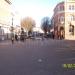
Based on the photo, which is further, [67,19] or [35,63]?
[67,19]

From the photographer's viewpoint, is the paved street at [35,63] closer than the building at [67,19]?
Yes

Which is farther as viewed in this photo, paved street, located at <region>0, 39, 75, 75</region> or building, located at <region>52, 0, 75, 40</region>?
building, located at <region>52, 0, 75, 40</region>

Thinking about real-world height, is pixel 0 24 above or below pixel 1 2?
A: below

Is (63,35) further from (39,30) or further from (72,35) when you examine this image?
(39,30)

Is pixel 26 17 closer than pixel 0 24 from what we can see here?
No

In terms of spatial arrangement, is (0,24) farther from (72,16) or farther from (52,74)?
(52,74)

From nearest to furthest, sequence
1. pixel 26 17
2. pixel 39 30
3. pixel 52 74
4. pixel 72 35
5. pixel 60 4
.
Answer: pixel 52 74, pixel 72 35, pixel 60 4, pixel 26 17, pixel 39 30

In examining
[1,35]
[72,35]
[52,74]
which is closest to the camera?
[52,74]

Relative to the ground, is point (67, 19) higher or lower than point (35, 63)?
higher

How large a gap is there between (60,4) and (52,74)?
9643 centimetres

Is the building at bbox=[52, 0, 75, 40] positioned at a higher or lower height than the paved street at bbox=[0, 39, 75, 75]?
higher

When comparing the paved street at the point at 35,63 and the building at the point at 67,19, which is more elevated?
the building at the point at 67,19

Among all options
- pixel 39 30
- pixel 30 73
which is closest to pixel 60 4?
pixel 39 30

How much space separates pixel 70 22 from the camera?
10275 cm
